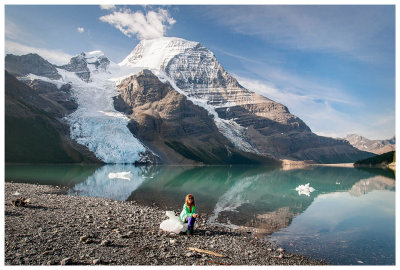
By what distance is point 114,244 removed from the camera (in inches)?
545

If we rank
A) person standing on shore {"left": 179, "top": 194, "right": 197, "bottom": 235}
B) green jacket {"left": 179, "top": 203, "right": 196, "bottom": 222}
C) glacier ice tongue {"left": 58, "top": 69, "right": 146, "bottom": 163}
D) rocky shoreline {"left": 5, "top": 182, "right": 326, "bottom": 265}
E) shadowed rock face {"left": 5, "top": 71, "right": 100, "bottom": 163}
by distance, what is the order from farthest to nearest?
glacier ice tongue {"left": 58, "top": 69, "right": 146, "bottom": 163} → shadowed rock face {"left": 5, "top": 71, "right": 100, "bottom": 163} → green jacket {"left": 179, "top": 203, "right": 196, "bottom": 222} → person standing on shore {"left": 179, "top": 194, "right": 197, "bottom": 235} → rocky shoreline {"left": 5, "top": 182, "right": 326, "bottom": 265}

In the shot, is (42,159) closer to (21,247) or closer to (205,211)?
(205,211)

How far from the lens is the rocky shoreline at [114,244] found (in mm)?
11930

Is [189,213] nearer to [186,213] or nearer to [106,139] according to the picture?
[186,213]

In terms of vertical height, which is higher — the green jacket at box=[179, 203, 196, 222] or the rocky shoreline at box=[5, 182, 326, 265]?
the green jacket at box=[179, 203, 196, 222]

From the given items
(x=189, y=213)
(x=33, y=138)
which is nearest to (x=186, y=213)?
(x=189, y=213)

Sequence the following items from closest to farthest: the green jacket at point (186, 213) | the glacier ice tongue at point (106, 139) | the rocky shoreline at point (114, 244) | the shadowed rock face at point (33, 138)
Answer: the rocky shoreline at point (114, 244) < the green jacket at point (186, 213) < the shadowed rock face at point (33, 138) < the glacier ice tongue at point (106, 139)

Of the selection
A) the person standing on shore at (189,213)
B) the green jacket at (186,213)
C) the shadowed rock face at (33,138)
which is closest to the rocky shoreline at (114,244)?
the person standing on shore at (189,213)

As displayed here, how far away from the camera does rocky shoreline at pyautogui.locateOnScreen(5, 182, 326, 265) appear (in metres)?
11.9

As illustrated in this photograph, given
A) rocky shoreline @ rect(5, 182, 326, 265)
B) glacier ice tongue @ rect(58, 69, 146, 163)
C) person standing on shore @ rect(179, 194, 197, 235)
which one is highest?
glacier ice tongue @ rect(58, 69, 146, 163)

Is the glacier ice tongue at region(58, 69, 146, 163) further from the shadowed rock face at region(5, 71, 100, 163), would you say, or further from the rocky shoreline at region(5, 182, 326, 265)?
the rocky shoreline at region(5, 182, 326, 265)

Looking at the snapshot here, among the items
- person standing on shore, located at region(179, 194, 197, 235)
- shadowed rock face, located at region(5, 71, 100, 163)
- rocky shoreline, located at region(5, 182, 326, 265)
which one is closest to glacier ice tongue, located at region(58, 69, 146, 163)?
shadowed rock face, located at region(5, 71, 100, 163)

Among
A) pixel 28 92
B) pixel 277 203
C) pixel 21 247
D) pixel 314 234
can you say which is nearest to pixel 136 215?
pixel 21 247

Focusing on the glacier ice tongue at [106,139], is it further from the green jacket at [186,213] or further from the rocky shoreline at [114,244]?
the green jacket at [186,213]
